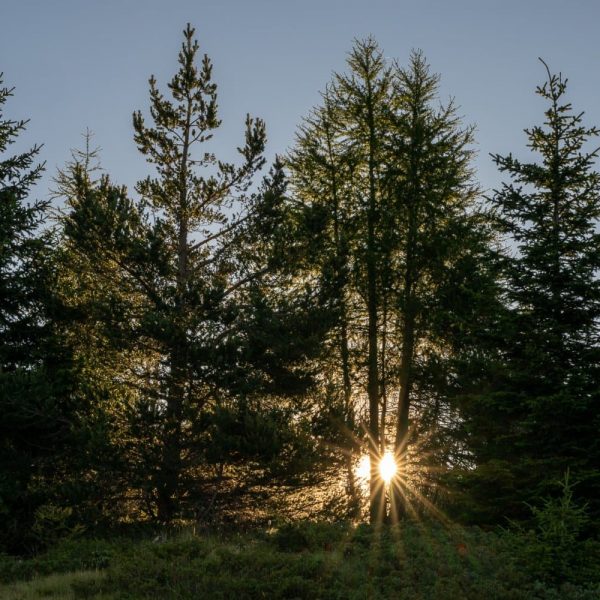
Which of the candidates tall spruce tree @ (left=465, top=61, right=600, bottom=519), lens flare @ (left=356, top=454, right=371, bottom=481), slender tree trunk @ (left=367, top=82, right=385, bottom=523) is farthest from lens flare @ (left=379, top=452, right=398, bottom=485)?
tall spruce tree @ (left=465, top=61, right=600, bottom=519)

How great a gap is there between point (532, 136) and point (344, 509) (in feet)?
35.2

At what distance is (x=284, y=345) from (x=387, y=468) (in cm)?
629

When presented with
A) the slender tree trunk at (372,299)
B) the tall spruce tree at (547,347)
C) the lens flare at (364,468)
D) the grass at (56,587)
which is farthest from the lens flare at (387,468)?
the grass at (56,587)

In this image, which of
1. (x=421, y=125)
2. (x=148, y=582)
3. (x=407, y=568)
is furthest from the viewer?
(x=421, y=125)

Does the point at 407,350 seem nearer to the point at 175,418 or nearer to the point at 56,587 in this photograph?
the point at 175,418

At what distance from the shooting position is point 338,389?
17062 millimetres

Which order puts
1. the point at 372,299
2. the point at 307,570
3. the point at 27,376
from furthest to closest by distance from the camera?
the point at 372,299
the point at 27,376
the point at 307,570

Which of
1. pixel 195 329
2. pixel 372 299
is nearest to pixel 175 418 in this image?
pixel 195 329

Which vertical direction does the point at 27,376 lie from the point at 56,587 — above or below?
above

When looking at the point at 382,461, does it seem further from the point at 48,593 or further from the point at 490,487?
the point at 48,593

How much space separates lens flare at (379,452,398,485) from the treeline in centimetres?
25

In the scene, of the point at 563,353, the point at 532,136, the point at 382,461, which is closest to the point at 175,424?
the point at 382,461

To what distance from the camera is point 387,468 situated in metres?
19.4

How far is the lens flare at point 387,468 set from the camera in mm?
19156
